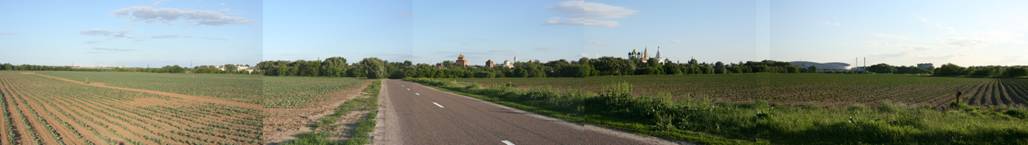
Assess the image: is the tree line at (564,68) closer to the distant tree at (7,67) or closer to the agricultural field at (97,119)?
the agricultural field at (97,119)

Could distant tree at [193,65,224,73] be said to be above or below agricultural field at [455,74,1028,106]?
above

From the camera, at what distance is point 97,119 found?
9.41 m

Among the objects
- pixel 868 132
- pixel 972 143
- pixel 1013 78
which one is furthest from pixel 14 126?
pixel 1013 78

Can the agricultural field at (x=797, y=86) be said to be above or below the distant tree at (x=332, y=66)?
below

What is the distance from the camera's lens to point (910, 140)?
7.99 meters

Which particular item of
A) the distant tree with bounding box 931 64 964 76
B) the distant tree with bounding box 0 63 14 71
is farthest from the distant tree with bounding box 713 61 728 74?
the distant tree with bounding box 0 63 14 71

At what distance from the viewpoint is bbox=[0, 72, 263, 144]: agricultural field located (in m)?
7.78

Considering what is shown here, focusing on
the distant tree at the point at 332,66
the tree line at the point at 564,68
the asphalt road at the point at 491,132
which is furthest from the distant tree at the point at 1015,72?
the distant tree at the point at 332,66

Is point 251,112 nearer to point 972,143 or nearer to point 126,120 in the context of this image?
point 126,120

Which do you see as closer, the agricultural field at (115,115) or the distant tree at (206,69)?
the agricultural field at (115,115)

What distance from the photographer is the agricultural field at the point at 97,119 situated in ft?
25.5

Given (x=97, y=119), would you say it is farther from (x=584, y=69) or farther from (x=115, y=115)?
(x=584, y=69)

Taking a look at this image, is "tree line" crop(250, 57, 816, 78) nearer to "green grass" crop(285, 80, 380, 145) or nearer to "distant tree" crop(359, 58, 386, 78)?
"distant tree" crop(359, 58, 386, 78)

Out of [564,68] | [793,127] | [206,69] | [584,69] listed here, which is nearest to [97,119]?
[206,69]
